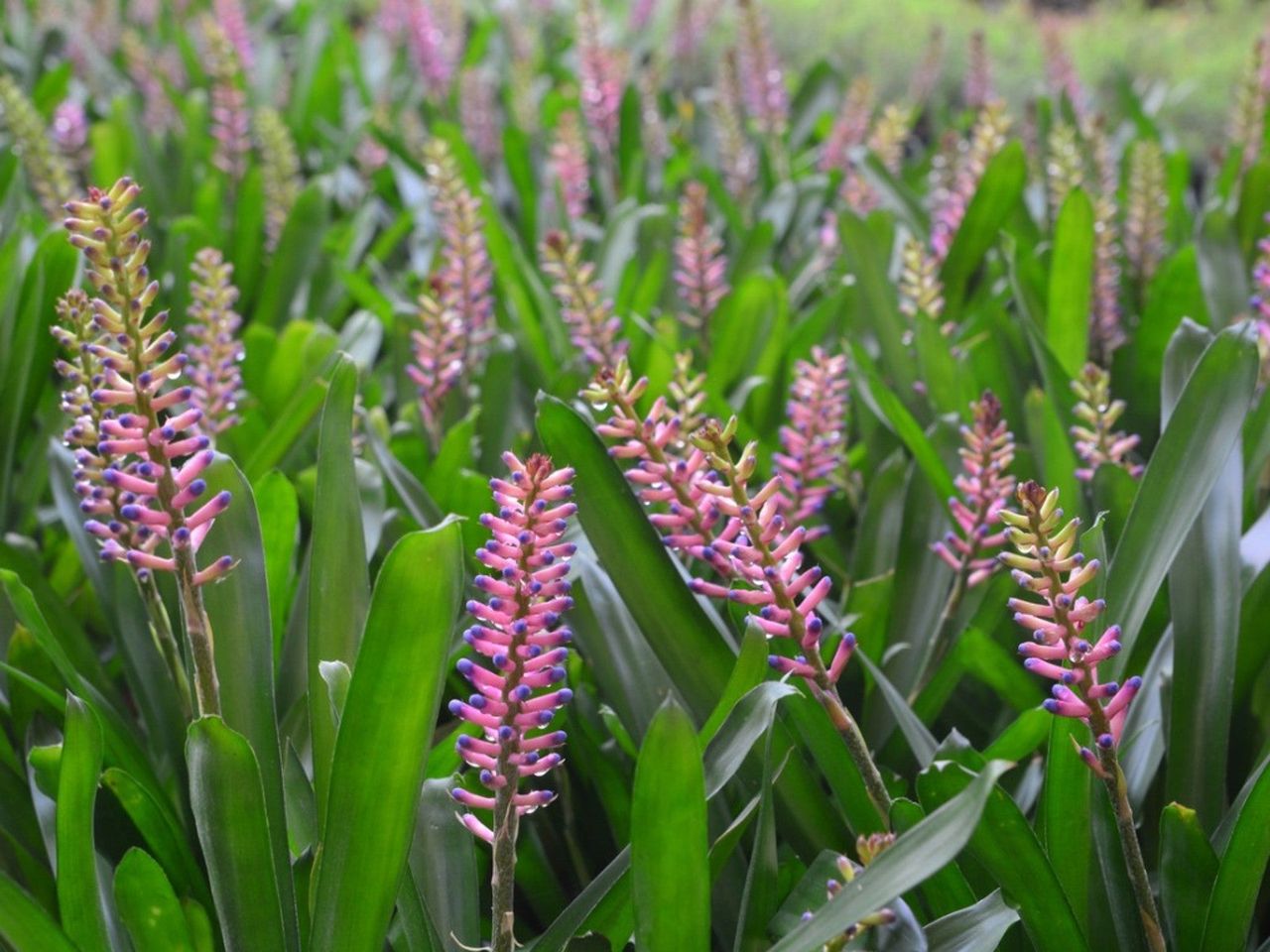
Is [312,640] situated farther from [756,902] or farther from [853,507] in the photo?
[853,507]

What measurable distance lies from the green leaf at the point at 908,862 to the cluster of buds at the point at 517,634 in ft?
0.67

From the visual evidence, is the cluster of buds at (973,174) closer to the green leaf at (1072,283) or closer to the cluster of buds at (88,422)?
the green leaf at (1072,283)

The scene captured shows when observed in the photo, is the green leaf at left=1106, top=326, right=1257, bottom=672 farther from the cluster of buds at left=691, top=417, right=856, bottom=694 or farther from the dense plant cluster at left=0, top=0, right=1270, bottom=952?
the cluster of buds at left=691, top=417, right=856, bottom=694

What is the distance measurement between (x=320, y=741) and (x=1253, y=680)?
2.91 ft

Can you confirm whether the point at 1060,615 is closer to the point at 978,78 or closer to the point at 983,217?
the point at 983,217

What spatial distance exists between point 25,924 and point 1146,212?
6.51ft

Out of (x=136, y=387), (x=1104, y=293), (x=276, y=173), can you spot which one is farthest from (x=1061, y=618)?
(x=276, y=173)

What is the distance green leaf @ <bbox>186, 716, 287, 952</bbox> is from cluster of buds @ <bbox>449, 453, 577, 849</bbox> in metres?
0.18

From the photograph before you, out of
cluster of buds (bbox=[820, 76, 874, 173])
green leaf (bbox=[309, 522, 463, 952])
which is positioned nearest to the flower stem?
green leaf (bbox=[309, 522, 463, 952])

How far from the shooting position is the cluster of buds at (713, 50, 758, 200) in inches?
112

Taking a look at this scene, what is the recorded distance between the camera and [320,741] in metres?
1.16

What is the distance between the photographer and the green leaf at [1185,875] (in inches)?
43.4

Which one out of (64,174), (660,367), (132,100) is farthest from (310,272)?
(132,100)

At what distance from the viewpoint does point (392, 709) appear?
3.15 ft
